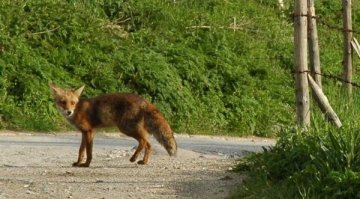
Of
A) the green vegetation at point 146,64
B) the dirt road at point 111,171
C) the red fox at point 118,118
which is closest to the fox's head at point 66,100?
the red fox at point 118,118

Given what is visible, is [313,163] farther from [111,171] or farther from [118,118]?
[118,118]

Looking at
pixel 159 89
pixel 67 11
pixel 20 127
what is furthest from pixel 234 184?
pixel 67 11

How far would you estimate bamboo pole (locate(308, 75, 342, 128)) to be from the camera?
39.7ft

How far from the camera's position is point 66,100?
48.0ft

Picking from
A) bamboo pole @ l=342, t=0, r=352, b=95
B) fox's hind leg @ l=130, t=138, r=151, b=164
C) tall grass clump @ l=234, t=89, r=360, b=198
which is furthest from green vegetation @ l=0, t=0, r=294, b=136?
tall grass clump @ l=234, t=89, r=360, b=198

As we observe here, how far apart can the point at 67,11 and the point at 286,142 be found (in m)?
12.9

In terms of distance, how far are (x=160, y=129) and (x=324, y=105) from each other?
108 inches

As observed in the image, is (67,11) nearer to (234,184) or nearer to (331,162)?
(234,184)

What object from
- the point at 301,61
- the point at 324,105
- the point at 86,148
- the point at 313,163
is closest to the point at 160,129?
the point at 86,148

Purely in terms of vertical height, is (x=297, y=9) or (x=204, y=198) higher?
(x=297, y=9)

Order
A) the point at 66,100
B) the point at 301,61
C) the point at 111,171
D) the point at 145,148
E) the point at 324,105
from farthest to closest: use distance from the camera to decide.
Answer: the point at 66,100 < the point at 145,148 < the point at 111,171 < the point at 301,61 < the point at 324,105

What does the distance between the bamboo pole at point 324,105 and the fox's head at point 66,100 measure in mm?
3565

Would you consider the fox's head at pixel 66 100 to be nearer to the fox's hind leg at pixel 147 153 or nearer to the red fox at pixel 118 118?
Answer: the red fox at pixel 118 118

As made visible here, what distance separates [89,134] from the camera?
1450cm
